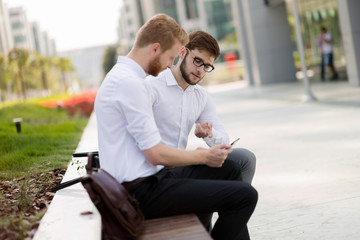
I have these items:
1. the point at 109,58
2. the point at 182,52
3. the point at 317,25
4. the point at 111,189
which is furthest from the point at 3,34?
the point at 111,189

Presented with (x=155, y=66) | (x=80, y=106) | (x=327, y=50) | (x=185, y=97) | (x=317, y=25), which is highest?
(x=317, y=25)

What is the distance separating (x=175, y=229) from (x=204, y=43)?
4.64 feet

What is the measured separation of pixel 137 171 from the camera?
319cm

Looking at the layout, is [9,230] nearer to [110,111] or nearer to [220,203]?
[110,111]

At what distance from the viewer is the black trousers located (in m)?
3.16

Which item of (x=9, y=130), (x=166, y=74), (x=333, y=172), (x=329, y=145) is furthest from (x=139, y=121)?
(x=9, y=130)

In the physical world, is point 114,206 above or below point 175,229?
above

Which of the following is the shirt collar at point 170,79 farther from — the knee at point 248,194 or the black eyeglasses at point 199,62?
the knee at point 248,194

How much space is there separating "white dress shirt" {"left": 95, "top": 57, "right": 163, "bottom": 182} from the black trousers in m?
0.10

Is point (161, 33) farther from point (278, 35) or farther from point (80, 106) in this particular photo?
point (278, 35)

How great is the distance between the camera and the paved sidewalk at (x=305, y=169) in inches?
171

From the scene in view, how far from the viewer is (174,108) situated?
12.5ft

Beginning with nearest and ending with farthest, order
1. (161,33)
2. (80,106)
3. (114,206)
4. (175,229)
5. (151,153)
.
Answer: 1. (114,206)
2. (175,229)
3. (151,153)
4. (161,33)
5. (80,106)

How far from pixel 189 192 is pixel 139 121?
20.5 inches
